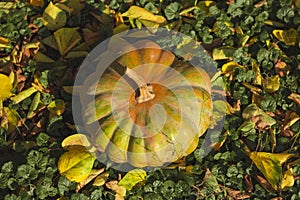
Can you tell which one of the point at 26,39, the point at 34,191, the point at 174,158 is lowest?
the point at 34,191

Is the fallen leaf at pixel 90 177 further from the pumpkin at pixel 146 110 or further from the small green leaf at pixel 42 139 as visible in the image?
the small green leaf at pixel 42 139

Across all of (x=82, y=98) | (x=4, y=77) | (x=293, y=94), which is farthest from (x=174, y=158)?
(x=4, y=77)

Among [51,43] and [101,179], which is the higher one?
[51,43]

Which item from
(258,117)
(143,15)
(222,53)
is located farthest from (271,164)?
(143,15)

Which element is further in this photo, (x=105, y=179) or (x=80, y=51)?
(x=80, y=51)

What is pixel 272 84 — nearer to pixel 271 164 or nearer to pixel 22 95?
pixel 271 164

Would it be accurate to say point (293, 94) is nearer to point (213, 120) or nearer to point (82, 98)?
point (213, 120)

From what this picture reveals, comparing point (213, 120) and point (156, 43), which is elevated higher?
point (156, 43)
